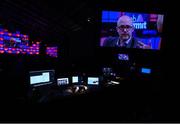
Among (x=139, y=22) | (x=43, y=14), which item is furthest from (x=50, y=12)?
(x=139, y=22)

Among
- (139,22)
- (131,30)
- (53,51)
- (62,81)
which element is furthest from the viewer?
(53,51)

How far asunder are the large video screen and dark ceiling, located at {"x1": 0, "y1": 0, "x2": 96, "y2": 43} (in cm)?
184

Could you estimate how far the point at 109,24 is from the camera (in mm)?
5152

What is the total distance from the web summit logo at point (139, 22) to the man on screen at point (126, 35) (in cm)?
10

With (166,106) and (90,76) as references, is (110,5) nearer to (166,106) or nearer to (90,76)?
(90,76)

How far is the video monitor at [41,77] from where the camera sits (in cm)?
340

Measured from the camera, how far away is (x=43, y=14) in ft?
30.1

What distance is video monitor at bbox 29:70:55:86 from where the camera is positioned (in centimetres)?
340

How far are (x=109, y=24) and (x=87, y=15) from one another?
3687 mm

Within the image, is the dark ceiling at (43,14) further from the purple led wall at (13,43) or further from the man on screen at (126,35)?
the man on screen at (126,35)

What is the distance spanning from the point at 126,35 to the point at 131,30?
198 millimetres

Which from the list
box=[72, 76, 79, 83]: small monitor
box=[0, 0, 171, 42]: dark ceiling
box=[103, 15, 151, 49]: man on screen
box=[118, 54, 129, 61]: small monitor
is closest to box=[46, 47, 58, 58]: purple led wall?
box=[0, 0, 171, 42]: dark ceiling

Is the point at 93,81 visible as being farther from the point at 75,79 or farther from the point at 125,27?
the point at 125,27

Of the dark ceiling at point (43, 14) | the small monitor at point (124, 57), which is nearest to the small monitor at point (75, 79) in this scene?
the dark ceiling at point (43, 14)
